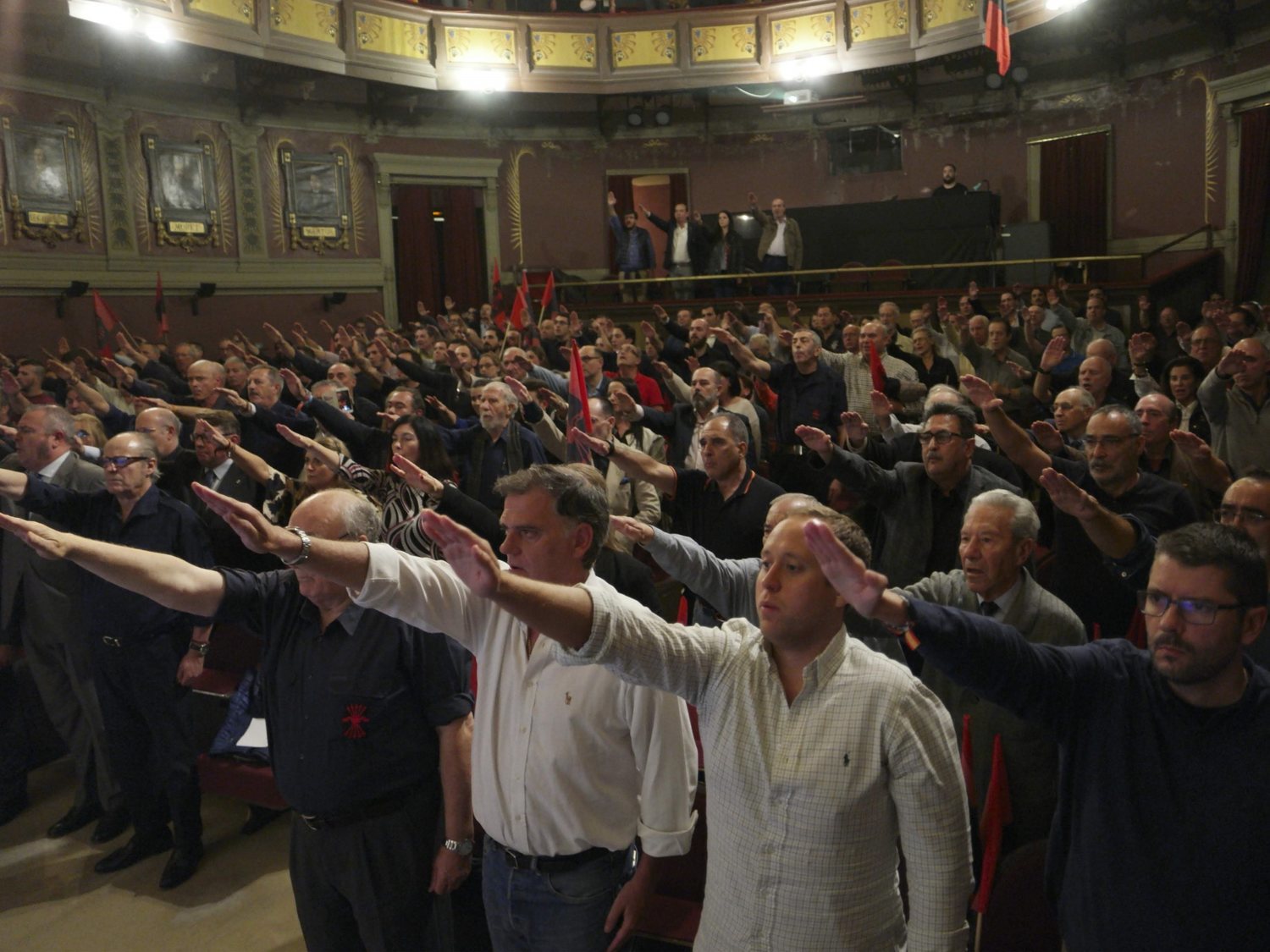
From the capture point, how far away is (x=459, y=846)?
250 centimetres

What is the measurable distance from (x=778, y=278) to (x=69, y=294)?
300 inches

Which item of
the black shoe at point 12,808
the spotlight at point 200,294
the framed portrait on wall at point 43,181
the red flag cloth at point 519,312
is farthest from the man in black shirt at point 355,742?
the spotlight at point 200,294

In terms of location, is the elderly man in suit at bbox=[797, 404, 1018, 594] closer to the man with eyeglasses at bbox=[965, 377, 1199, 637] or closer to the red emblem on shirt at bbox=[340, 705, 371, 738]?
the man with eyeglasses at bbox=[965, 377, 1199, 637]

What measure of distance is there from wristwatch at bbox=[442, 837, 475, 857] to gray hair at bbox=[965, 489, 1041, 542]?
4.99ft

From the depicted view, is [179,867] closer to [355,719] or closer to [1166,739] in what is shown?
[355,719]

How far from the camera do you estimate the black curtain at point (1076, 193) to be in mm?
12852

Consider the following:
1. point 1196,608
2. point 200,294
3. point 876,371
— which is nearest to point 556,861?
point 1196,608

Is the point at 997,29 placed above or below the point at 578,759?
above

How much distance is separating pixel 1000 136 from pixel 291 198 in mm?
9125

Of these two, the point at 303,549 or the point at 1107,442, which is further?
the point at 1107,442

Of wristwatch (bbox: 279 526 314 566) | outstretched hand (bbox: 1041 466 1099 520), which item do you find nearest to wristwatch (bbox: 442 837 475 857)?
wristwatch (bbox: 279 526 314 566)

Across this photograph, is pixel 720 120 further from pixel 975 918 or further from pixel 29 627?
pixel 975 918

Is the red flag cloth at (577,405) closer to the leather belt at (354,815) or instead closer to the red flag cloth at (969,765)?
the leather belt at (354,815)

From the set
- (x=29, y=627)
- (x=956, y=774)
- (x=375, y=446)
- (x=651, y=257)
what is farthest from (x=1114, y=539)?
(x=651, y=257)
